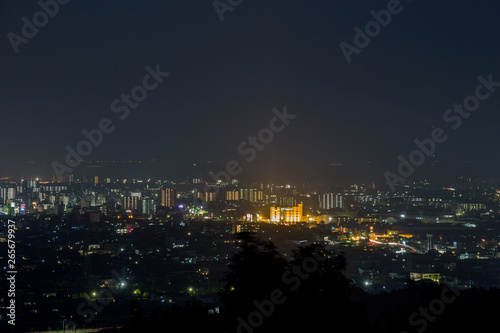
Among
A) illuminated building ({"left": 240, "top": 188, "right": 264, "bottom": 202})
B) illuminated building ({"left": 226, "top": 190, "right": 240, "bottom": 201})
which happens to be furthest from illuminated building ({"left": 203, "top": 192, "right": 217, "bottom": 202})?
illuminated building ({"left": 240, "top": 188, "right": 264, "bottom": 202})

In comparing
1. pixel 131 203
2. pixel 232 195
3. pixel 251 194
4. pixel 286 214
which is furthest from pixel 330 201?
pixel 131 203

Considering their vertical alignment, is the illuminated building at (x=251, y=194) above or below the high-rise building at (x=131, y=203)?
above

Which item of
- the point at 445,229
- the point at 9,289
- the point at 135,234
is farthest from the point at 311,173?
the point at 9,289

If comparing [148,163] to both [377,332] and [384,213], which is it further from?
[377,332]

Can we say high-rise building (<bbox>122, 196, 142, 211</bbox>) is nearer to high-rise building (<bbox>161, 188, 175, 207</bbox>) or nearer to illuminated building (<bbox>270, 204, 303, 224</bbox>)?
high-rise building (<bbox>161, 188, 175, 207</bbox>)

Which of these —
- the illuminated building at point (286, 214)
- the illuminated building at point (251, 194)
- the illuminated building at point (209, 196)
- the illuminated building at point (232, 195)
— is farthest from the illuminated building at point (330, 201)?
the illuminated building at point (286, 214)

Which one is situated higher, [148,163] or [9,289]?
[148,163]

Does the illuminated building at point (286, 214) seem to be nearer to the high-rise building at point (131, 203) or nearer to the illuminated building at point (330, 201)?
the illuminated building at point (330, 201)
